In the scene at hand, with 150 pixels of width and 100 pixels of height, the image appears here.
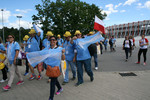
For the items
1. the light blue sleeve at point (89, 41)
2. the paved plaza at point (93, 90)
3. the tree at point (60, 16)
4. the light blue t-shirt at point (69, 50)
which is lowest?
the paved plaza at point (93, 90)

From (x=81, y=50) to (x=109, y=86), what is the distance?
5.03ft

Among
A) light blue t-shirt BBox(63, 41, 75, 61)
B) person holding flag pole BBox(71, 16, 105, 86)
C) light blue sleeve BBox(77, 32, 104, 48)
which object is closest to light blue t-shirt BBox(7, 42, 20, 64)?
light blue t-shirt BBox(63, 41, 75, 61)

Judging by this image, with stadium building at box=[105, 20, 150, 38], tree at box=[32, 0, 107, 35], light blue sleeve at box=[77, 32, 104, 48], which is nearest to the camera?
light blue sleeve at box=[77, 32, 104, 48]

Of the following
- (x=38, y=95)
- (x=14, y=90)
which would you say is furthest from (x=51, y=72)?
(x=14, y=90)

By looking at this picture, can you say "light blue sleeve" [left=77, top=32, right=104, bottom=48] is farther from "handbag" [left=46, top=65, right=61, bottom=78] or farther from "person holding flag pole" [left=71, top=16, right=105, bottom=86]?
"handbag" [left=46, top=65, right=61, bottom=78]

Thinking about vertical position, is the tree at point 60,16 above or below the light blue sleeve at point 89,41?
above

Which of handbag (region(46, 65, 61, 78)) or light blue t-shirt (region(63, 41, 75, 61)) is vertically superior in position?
light blue t-shirt (region(63, 41, 75, 61))

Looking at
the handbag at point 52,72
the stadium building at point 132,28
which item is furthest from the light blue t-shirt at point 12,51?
the stadium building at point 132,28

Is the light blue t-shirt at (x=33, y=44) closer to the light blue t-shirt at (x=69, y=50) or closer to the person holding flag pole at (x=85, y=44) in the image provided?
the light blue t-shirt at (x=69, y=50)

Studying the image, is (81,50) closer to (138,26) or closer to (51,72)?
(51,72)

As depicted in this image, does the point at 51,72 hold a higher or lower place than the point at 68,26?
lower

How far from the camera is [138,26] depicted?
170 ft

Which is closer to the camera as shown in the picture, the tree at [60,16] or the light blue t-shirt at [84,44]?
the light blue t-shirt at [84,44]

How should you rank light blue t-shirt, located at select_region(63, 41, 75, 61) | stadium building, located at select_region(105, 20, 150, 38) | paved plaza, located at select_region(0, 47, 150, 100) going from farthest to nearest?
stadium building, located at select_region(105, 20, 150, 38)
light blue t-shirt, located at select_region(63, 41, 75, 61)
paved plaza, located at select_region(0, 47, 150, 100)
